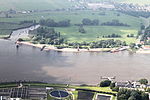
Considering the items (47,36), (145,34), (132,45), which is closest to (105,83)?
(132,45)

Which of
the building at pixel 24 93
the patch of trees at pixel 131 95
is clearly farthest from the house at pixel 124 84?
the building at pixel 24 93

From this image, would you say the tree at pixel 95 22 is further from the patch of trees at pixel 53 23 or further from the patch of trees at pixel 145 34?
the patch of trees at pixel 145 34

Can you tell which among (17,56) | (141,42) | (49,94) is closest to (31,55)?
(17,56)

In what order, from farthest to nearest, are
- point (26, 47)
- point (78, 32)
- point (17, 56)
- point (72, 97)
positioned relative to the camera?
point (78, 32), point (26, 47), point (17, 56), point (72, 97)

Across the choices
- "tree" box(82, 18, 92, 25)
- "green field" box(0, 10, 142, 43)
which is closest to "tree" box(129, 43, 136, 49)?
"green field" box(0, 10, 142, 43)

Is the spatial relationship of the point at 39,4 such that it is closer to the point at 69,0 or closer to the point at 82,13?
the point at 82,13

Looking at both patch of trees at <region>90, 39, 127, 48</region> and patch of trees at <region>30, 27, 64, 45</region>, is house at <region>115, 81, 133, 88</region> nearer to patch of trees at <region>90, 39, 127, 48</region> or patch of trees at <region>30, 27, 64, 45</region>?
patch of trees at <region>90, 39, 127, 48</region>
